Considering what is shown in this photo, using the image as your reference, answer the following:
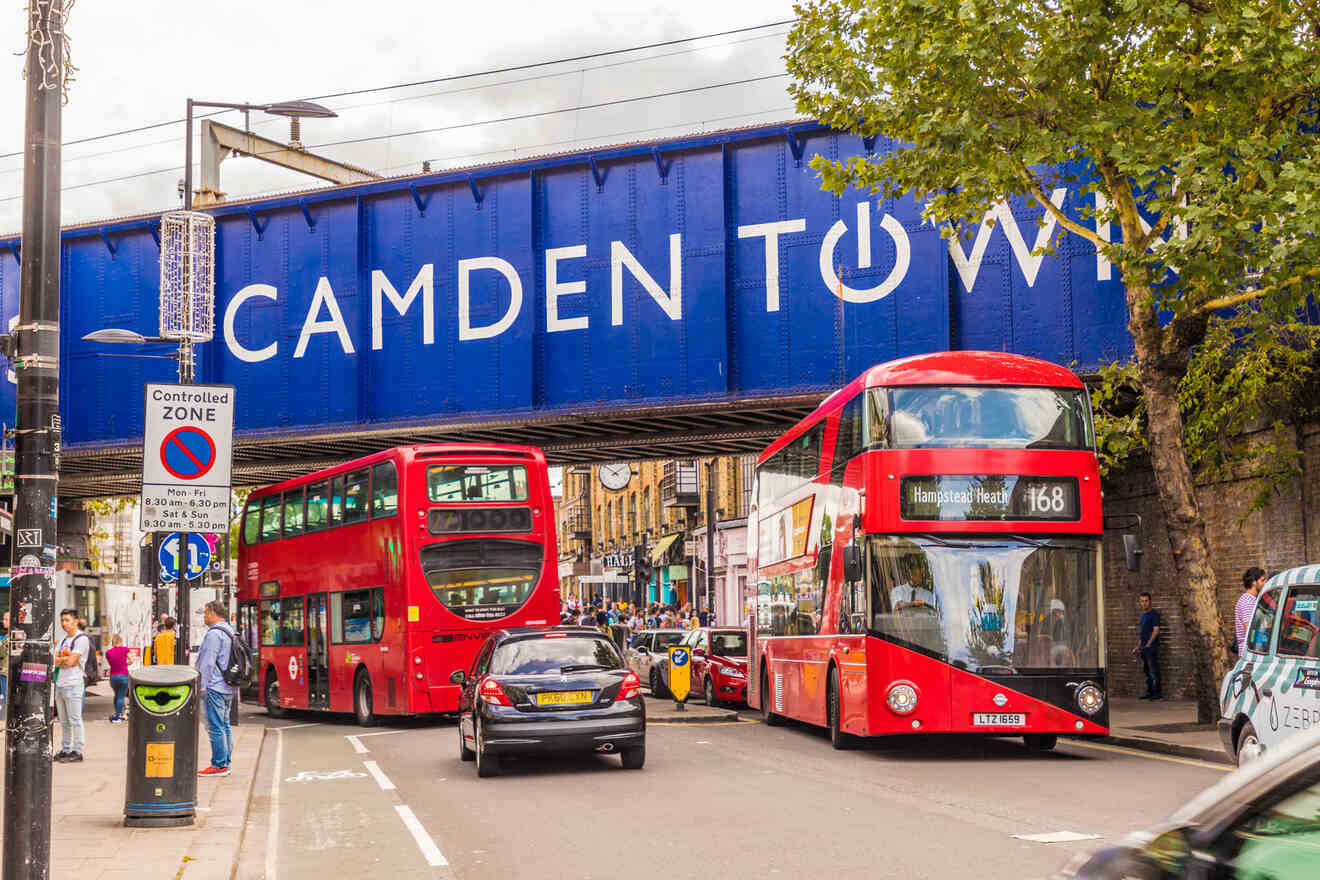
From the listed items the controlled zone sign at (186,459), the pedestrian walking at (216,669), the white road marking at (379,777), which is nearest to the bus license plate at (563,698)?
the white road marking at (379,777)

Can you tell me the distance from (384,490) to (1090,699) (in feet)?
35.7

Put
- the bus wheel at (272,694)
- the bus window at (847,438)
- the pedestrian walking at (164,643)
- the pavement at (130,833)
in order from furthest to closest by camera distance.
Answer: the bus wheel at (272,694), the pedestrian walking at (164,643), the bus window at (847,438), the pavement at (130,833)

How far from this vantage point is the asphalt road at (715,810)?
9.36 meters

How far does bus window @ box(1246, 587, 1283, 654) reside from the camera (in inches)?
450

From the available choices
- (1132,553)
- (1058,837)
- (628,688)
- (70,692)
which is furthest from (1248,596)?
(70,692)

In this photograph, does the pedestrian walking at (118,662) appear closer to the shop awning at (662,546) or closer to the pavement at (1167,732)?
the pavement at (1167,732)

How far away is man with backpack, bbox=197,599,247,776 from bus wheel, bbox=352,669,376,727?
29.3 ft

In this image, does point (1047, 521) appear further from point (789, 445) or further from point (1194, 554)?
point (789, 445)

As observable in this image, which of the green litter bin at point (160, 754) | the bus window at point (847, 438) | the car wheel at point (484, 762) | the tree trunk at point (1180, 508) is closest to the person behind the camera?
the green litter bin at point (160, 754)

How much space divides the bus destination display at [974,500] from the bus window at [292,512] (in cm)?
1311

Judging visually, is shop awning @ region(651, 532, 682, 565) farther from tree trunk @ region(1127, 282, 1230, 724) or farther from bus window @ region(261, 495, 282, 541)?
tree trunk @ region(1127, 282, 1230, 724)

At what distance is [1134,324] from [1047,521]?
12.2 ft

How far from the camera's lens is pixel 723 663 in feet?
87.0

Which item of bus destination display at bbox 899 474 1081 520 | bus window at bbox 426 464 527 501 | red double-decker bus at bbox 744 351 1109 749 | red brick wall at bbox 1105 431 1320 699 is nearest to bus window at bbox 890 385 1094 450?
red double-decker bus at bbox 744 351 1109 749
